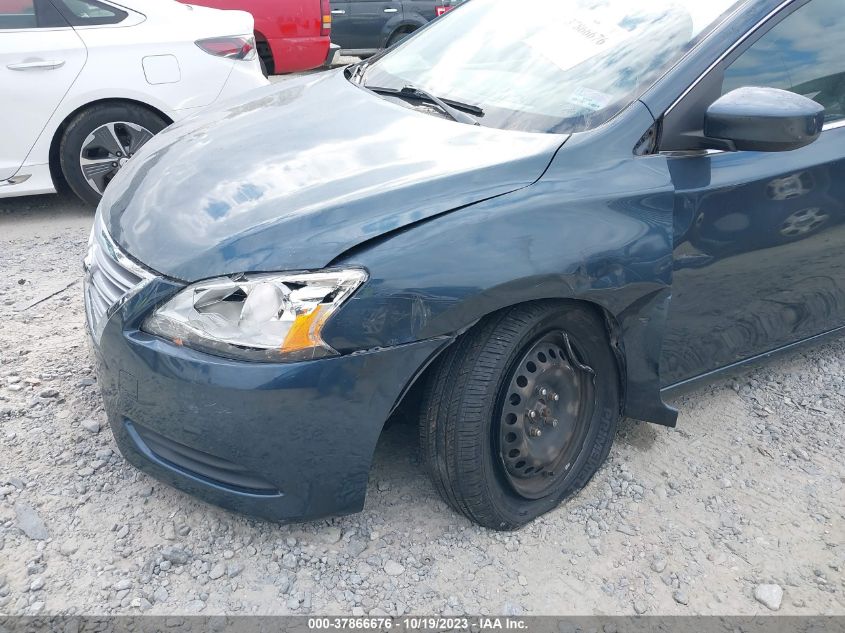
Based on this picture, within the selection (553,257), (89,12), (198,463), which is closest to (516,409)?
(553,257)

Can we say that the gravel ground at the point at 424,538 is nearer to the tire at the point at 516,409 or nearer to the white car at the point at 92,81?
the tire at the point at 516,409

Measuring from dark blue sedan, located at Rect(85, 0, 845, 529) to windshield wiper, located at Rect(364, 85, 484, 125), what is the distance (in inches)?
0.6

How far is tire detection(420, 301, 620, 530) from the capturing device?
7.19 ft

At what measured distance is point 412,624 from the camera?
213 centimetres

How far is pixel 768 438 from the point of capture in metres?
3.00

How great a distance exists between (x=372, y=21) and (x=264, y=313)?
10212 millimetres

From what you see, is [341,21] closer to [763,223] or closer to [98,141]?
[98,141]

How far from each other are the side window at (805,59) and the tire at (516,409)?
899 mm

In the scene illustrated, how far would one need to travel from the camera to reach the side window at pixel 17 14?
4.70m

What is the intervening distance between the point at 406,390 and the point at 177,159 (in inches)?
43.2

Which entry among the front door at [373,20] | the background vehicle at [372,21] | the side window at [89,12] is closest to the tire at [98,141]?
the side window at [89,12]

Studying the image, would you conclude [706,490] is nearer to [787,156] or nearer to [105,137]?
[787,156]

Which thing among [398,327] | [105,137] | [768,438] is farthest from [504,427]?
[105,137]

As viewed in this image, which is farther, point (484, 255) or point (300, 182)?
point (300, 182)
